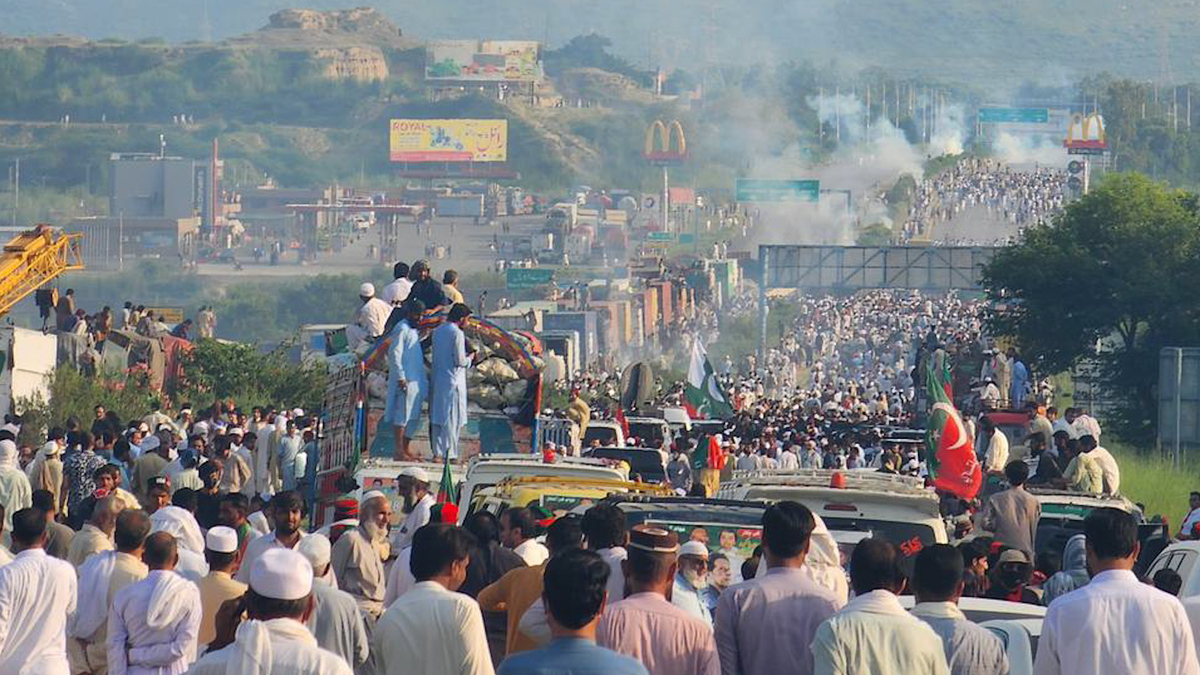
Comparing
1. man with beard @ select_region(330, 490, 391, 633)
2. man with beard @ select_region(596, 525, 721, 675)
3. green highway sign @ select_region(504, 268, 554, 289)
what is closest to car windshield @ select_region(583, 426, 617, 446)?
→ man with beard @ select_region(330, 490, 391, 633)

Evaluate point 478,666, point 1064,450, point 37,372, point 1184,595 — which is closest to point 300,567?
point 478,666

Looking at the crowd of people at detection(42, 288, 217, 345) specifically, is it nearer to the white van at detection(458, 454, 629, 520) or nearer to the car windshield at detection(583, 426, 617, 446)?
the car windshield at detection(583, 426, 617, 446)

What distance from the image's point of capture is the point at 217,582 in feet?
35.0

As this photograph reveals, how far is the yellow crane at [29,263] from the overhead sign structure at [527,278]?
408 feet

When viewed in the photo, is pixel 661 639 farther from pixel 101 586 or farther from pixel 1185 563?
pixel 1185 563

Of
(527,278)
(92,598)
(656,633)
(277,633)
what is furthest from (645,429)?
(527,278)

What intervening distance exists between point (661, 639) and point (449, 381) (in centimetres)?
1247

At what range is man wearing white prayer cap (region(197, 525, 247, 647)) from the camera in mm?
10594

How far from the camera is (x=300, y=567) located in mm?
8016

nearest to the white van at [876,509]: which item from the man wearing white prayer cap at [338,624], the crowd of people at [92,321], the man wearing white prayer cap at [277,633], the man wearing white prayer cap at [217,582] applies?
the man wearing white prayer cap at [217,582]

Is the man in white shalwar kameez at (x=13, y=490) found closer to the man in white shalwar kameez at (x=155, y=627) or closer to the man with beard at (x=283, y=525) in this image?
the man with beard at (x=283, y=525)

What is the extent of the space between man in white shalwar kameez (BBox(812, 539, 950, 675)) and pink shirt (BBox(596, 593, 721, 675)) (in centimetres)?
37

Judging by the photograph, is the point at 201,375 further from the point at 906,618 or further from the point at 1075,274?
the point at 906,618

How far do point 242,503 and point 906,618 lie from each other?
5.54 metres
